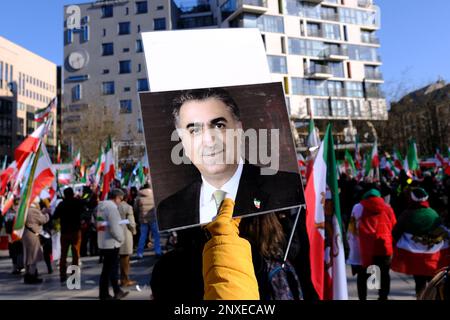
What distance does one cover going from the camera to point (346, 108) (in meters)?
54.5

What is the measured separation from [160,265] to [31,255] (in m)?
7.19

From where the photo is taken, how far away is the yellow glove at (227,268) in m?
1.52

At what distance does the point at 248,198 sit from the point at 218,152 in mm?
285

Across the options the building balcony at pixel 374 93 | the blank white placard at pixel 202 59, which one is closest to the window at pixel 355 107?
the building balcony at pixel 374 93

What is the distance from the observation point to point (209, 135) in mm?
2188

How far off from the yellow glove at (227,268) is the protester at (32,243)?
739 centimetres

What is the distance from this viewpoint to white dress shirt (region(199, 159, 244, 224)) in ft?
→ 6.75

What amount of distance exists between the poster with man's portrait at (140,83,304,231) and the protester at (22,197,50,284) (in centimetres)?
695

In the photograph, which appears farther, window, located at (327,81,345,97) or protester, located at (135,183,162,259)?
window, located at (327,81,345,97)

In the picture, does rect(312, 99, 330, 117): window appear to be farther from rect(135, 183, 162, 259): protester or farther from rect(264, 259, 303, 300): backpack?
rect(264, 259, 303, 300): backpack

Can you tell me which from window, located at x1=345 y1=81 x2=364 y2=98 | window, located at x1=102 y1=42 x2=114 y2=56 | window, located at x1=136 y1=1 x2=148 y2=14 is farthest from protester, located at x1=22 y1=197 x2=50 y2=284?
window, located at x1=136 y1=1 x2=148 y2=14

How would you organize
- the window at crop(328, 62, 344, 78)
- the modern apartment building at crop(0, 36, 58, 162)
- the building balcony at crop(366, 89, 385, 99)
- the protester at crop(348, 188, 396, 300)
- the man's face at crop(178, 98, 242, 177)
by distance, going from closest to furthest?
the man's face at crop(178, 98, 242, 177), the protester at crop(348, 188, 396, 300), the window at crop(328, 62, 344, 78), the building balcony at crop(366, 89, 385, 99), the modern apartment building at crop(0, 36, 58, 162)

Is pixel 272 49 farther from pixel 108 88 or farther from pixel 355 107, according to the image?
pixel 108 88

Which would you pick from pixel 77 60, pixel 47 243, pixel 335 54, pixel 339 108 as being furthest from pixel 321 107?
pixel 47 243
